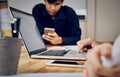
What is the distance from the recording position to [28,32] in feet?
4.21

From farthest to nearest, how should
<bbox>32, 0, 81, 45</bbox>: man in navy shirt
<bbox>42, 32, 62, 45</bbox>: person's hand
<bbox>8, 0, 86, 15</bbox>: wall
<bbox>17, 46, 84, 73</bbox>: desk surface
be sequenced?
1. <bbox>8, 0, 86, 15</bbox>: wall
2. <bbox>32, 0, 81, 45</bbox>: man in navy shirt
3. <bbox>42, 32, 62, 45</bbox>: person's hand
4. <bbox>17, 46, 84, 73</bbox>: desk surface

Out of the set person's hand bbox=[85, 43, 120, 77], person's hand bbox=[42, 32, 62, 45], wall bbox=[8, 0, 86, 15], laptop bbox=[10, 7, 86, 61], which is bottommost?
person's hand bbox=[42, 32, 62, 45]

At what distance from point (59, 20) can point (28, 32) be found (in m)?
1.46

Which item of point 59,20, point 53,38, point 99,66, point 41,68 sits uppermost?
point 99,66

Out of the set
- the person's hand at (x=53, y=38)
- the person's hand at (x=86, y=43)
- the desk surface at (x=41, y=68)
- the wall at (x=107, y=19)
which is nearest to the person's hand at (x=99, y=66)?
the desk surface at (x=41, y=68)

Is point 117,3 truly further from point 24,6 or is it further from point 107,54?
point 107,54

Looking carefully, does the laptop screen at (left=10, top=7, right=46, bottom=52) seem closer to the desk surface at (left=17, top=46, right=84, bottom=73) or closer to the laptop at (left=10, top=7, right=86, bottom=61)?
the laptop at (left=10, top=7, right=86, bottom=61)

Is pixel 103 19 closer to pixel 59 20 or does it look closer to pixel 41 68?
pixel 59 20

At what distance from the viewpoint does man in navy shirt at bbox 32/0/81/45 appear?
8.78ft

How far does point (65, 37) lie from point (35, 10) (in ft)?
1.72

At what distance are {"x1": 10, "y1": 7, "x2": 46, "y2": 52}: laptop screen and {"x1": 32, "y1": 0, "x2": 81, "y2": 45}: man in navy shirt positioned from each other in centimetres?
120

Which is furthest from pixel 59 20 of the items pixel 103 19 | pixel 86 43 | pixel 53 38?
pixel 86 43

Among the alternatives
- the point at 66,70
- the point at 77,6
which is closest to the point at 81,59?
the point at 66,70

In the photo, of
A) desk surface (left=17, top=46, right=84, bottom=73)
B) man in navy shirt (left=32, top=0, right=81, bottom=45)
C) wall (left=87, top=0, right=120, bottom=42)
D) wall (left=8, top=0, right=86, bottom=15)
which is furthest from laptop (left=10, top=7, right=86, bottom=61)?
wall (left=87, top=0, right=120, bottom=42)
